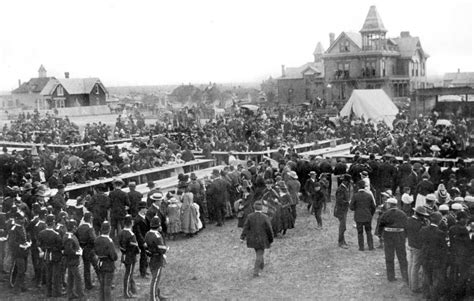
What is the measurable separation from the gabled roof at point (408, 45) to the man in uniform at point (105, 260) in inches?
2515

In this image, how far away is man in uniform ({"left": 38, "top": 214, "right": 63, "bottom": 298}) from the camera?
432 inches

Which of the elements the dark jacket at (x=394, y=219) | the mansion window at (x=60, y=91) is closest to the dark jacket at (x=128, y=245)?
the dark jacket at (x=394, y=219)

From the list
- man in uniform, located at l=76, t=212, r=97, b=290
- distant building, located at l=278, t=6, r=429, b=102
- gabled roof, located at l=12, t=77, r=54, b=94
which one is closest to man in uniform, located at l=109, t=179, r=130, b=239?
man in uniform, located at l=76, t=212, r=97, b=290

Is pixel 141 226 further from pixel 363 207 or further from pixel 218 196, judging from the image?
pixel 363 207

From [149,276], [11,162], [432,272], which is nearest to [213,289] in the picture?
[149,276]

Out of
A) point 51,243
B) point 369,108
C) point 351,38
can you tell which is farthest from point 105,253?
point 351,38

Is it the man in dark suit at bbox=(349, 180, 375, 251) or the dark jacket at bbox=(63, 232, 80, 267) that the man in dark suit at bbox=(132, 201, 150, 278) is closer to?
the dark jacket at bbox=(63, 232, 80, 267)

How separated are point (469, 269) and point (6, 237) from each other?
9328mm

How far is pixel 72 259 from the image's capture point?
10875 millimetres

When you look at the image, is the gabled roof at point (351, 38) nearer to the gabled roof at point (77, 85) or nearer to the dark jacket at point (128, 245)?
the gabled roof at point (77, 85)

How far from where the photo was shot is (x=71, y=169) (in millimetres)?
19516

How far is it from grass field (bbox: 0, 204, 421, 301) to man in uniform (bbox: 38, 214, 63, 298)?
1.28ft

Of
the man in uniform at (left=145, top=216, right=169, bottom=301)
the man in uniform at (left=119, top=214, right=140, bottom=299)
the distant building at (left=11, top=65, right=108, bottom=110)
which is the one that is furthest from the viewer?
the distant building at (left=11, top=65, right=108, bottom=110)

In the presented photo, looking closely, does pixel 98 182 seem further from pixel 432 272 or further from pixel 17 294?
pixel 432 272
